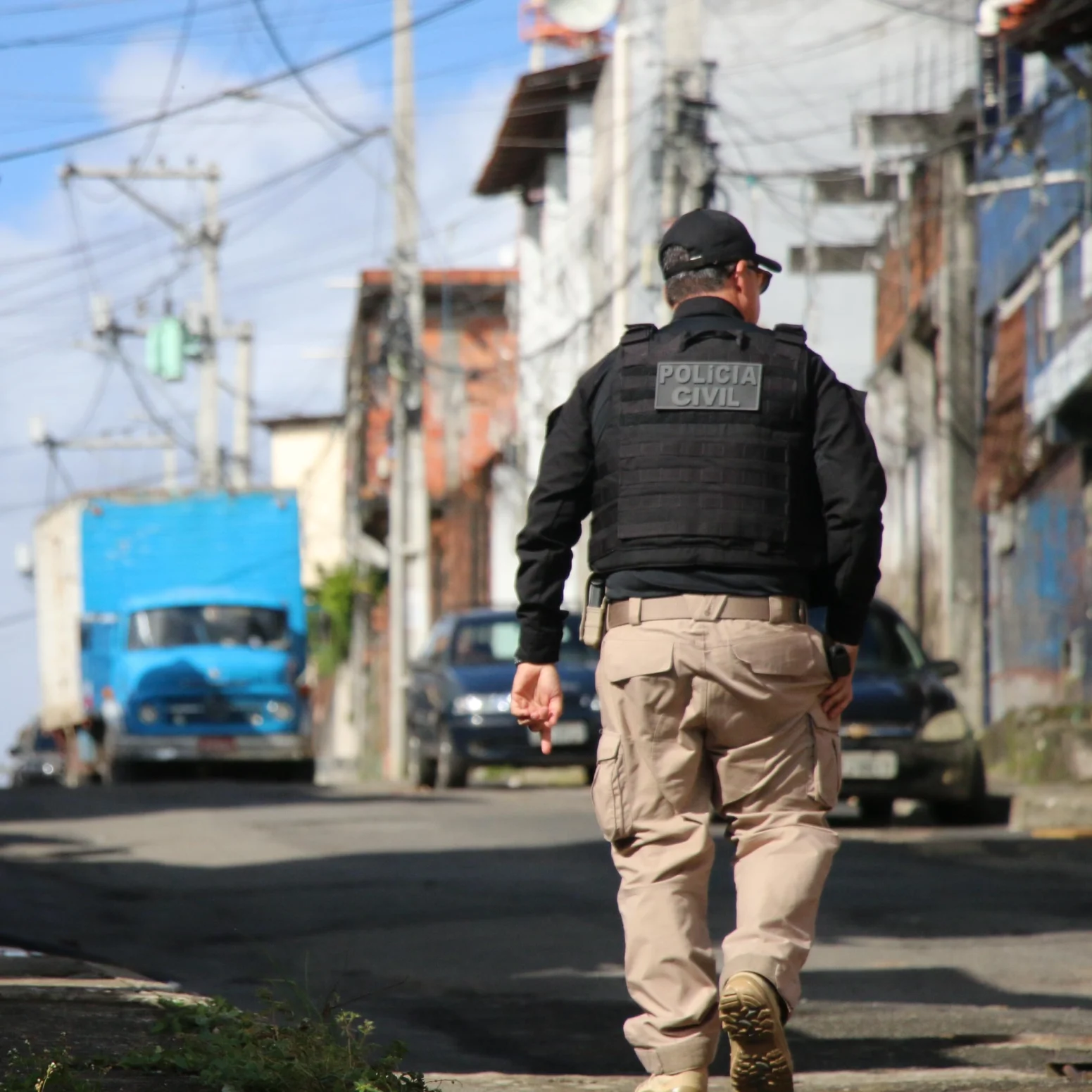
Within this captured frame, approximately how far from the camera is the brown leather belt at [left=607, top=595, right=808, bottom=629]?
4742 mm

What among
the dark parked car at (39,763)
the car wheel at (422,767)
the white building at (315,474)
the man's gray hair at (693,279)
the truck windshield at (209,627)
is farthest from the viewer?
the white building at (315,474)

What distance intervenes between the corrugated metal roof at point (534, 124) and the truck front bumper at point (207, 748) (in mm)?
14542

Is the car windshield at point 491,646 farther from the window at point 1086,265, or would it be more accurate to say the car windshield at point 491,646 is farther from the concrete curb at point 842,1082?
the concrete curb at point 842,1082

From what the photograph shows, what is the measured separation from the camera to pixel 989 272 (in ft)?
78.3

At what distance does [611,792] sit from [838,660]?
1.85ft

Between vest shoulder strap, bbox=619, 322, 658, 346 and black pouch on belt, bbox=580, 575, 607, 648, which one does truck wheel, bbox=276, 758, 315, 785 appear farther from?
vest shoulder strap, bbox=619, 322, 658, 346

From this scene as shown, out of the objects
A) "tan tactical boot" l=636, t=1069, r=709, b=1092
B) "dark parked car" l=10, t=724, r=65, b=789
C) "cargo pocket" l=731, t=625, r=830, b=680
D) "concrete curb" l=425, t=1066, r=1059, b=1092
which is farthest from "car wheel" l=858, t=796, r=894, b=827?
"dark parked car" l=10, t=724, r=65, b=789

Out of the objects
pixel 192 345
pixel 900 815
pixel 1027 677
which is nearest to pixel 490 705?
pixel 900 815

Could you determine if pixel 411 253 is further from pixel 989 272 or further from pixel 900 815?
pixel 900 815

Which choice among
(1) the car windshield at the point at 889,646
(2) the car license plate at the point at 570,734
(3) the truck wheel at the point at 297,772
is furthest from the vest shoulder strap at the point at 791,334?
(3) the truck wheel at the point at 297,772

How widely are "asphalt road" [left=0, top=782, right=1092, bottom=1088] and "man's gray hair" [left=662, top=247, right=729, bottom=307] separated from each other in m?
1.81

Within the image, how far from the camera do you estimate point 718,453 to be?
15.8 feet

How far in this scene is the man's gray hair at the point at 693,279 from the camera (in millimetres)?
4941

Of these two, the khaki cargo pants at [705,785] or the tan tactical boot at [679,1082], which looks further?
the khaki cargo pants at [705,785]
